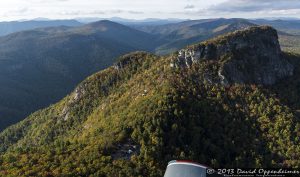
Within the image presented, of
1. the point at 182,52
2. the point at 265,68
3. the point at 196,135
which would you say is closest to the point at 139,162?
the point at 196,135

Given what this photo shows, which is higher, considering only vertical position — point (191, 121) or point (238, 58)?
point (238, 58)

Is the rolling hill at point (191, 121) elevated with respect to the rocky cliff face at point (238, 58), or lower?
lower

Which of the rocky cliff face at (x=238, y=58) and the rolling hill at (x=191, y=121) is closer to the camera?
the rolling hill at (x=191, y=121)

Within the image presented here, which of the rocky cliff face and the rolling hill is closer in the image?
the rolling hill

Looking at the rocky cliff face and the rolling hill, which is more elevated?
the rocky cliff face
